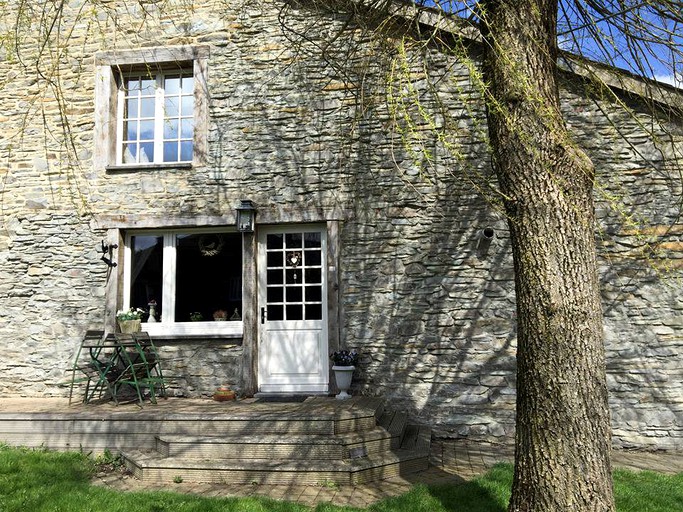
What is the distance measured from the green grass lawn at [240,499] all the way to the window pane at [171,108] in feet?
14.7

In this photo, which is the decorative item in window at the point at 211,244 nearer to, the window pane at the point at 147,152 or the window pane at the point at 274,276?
the window pane at the point at 274,276

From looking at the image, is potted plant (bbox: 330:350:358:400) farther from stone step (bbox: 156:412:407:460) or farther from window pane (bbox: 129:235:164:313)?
window pane (bbox: 129:235:164:313)

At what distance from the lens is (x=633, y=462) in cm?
531

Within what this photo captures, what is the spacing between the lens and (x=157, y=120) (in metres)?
7.25

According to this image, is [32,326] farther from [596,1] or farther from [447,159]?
[596,1]

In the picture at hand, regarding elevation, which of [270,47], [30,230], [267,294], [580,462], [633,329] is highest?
[270,47]

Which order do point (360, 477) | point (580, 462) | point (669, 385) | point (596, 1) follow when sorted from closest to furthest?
point (580, 462) < point (596, 1) < point (360, 477) < point (669, 385)

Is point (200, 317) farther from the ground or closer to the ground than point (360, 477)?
farther from the ground

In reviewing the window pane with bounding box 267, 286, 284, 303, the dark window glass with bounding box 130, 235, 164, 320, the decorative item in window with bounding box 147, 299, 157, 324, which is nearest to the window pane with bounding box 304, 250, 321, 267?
the window pane with bounding box 267, 286, 284, 303

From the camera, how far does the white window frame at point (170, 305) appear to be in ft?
21.9

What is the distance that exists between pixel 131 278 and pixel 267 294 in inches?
70.0

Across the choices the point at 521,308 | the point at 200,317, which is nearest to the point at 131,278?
the point at 200,317

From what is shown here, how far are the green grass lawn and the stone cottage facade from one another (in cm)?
172

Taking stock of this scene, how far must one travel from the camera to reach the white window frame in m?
6.67
